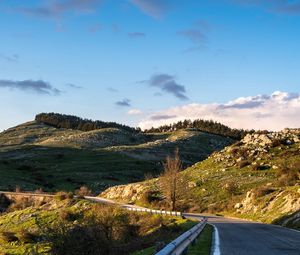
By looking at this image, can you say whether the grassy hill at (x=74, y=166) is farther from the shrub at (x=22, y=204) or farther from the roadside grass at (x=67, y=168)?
the shrub at (x=22, y=204)

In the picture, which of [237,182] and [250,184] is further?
[237,182]

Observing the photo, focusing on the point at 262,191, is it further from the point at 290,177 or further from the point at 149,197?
the point at 149,197

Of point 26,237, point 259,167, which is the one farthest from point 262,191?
point 26,237

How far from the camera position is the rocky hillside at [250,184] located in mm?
49719

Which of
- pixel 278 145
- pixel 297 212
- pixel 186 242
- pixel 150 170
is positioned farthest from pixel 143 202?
pixel 150 170

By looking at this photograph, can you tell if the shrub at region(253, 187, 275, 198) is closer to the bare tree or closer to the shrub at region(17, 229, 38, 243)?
the bare tree

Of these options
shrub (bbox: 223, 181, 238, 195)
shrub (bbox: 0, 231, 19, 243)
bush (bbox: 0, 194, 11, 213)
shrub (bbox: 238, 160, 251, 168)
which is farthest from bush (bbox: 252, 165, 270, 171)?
bush (bbox: 0, 194, 11, 213)

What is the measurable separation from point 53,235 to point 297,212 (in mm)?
21501

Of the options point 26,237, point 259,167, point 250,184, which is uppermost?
point 259,167

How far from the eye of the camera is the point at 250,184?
228 feet

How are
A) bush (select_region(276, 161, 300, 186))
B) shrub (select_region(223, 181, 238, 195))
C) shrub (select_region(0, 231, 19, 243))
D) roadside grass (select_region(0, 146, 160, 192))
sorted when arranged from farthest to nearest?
roadside grass (select_region(0, 146, 160, 192)) < shrub (select_region(223, 181, 238, 195)) < shrub (select_region(0, 231, 19, 243)) < bush (select_region(276, 161, 300, 186))

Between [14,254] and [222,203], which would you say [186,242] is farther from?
[222,203]

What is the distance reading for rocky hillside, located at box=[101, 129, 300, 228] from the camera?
49.7 metres

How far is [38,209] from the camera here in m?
81.7
